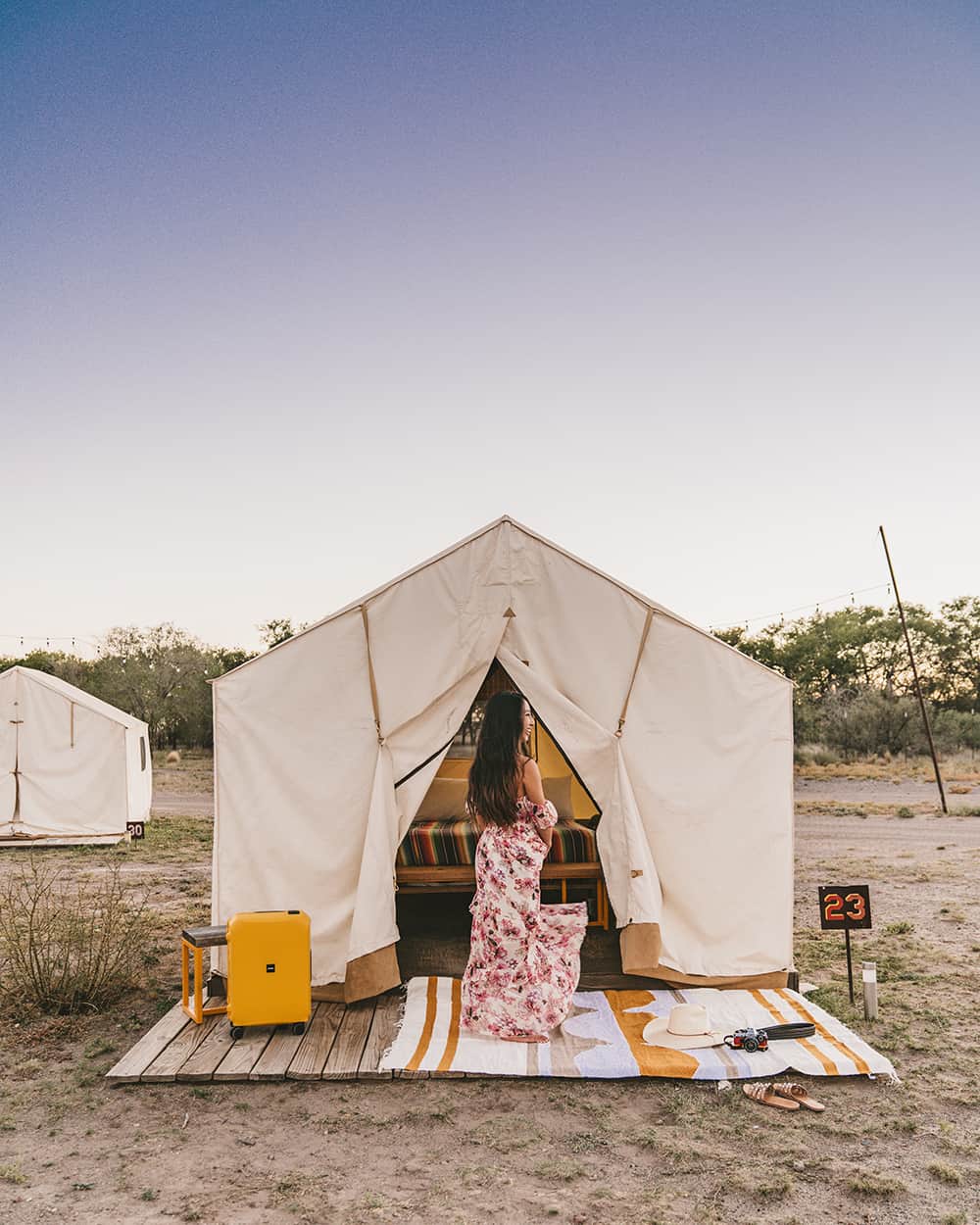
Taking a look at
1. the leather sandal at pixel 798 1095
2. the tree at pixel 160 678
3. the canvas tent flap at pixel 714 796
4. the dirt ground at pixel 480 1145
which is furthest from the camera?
the tree at pixel 160 678

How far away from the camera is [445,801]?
323 inches

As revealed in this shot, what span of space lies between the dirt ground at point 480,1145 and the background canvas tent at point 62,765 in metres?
7.65

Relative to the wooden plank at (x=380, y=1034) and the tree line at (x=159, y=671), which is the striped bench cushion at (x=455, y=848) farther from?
the tree line at (x=159, y=671)

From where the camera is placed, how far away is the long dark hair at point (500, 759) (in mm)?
5059

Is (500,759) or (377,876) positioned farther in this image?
(377,876)

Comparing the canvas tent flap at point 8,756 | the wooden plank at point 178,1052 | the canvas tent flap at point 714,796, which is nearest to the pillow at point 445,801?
the canvas tent flap at point 714,796

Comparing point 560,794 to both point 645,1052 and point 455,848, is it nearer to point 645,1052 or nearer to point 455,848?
point 455,848

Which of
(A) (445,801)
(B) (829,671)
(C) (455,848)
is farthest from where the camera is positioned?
(B) (829,671)

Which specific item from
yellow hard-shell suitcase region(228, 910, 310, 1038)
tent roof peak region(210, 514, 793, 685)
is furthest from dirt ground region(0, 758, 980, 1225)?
tent roof peak region(210, 514, 793, 685)

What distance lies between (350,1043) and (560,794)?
3666 millimetres

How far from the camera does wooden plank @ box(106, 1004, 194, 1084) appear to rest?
4508 mm

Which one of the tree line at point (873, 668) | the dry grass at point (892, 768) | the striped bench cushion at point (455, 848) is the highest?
the tree line at point (873, 668)

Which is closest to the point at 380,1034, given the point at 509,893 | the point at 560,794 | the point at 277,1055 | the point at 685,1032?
the point at 277,1055

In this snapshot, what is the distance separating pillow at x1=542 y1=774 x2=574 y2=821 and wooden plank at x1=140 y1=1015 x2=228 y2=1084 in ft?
11.5
